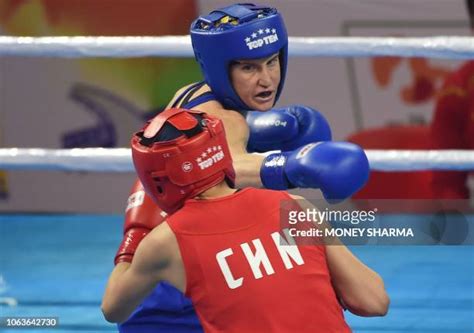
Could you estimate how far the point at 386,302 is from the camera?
8.69 ft

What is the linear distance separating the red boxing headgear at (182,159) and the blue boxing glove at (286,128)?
76 centimetres

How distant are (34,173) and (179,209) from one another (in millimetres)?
3986

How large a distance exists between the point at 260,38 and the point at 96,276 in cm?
210

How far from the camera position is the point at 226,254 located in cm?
248

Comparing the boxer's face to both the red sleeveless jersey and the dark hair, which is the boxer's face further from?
the red sleeveless jersey

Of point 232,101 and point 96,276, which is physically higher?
point 232,101

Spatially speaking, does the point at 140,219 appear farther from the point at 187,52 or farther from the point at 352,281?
the point at 187,52

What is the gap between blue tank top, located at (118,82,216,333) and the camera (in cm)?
323

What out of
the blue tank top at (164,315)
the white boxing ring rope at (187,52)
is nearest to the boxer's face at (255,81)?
the blue tank top at (164,315)

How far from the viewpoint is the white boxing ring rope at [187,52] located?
4.65m

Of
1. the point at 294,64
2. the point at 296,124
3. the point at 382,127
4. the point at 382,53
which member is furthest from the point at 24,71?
the point at 296,124

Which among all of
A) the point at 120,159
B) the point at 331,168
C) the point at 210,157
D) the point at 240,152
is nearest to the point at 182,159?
the point at 210,157

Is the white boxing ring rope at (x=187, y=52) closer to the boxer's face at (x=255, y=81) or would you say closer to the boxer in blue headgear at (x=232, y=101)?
→ the boxer in blue headgear at (x=232, y=101)

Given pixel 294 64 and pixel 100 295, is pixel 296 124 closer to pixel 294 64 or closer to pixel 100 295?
pixel 100 295
